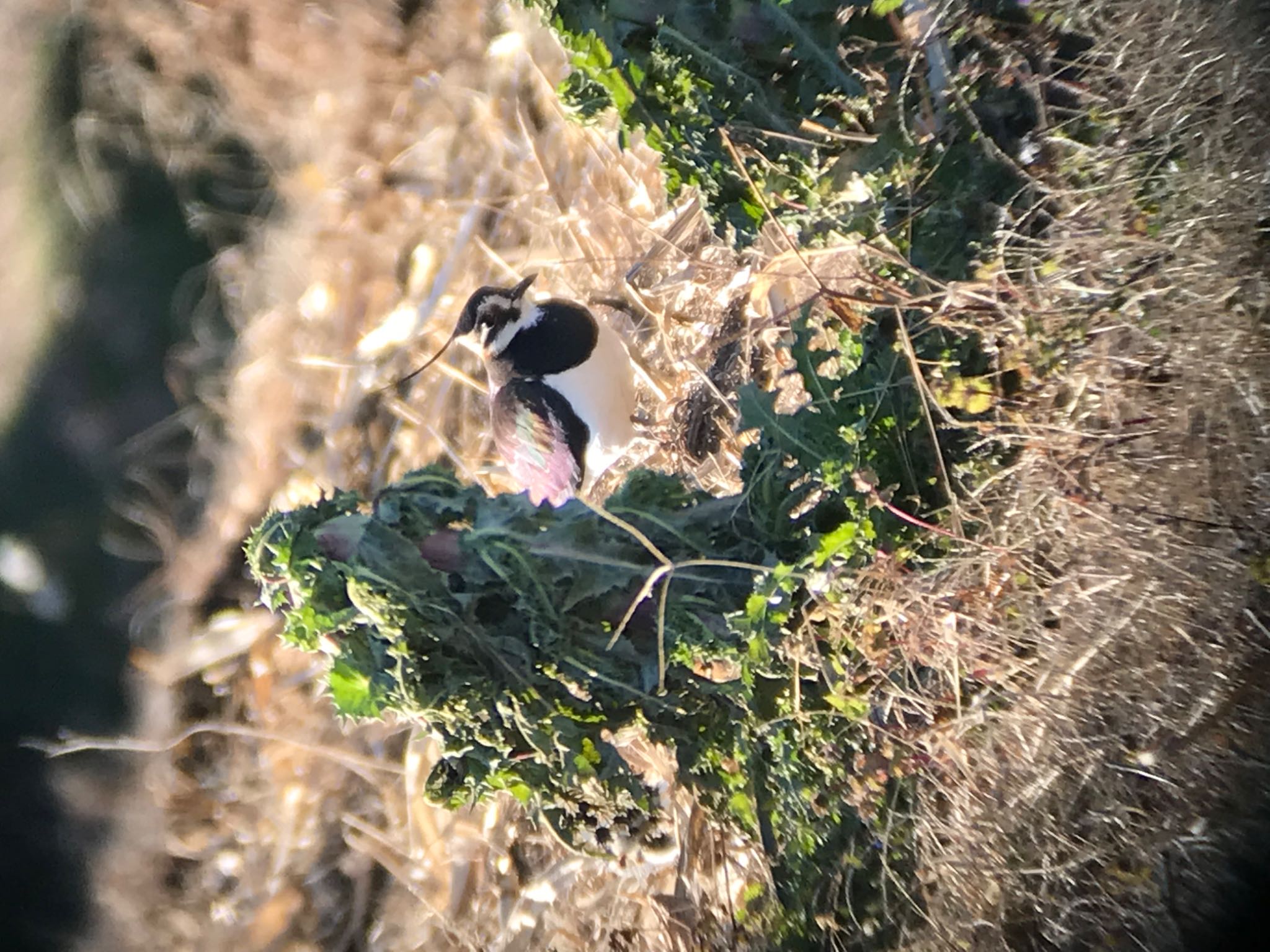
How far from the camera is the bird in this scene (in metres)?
2.38

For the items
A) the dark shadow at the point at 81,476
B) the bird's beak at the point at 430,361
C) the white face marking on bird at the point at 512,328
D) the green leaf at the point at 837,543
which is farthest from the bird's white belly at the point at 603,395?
the dark shadow at the point at 81,476

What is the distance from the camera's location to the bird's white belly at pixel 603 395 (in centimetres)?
238

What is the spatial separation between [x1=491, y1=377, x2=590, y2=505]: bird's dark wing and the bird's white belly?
0.03 m

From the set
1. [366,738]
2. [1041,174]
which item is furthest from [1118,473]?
[366,738]

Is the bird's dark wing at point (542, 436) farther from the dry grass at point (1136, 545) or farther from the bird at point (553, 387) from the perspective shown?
the dry grass at point (1136, 545)

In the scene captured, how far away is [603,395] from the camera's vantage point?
238 cm

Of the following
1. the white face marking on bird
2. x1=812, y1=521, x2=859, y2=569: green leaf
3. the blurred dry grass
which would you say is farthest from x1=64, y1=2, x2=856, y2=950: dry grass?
x1=812, y1=521, x2=859, y2=569: green leaf

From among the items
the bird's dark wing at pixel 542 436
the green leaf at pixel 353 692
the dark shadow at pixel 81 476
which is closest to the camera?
the green leaf at pixel 353 692

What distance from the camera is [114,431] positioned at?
3.23m

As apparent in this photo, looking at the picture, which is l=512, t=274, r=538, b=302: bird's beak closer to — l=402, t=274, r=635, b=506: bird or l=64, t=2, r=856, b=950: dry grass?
l=402, t=274, r=635, b=506: bird

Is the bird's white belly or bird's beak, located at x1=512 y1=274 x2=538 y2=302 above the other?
bird's beak, located at x1=512 y1=274 x2=538 y2=302

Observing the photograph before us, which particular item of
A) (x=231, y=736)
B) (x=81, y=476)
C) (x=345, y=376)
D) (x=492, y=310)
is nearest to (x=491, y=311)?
(x=492, y=310)

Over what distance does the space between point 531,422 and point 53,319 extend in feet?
7.41

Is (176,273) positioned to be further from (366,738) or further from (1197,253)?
(1197,253)
